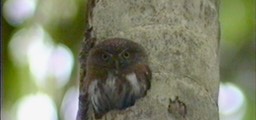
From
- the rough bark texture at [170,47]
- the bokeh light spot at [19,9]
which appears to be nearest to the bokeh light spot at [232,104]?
the bokeh light spot at [19,9]

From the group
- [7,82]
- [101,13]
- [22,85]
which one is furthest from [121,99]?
[22,85]

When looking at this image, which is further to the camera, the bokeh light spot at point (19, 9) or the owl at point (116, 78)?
the bokeh light spot at point (19, 9)

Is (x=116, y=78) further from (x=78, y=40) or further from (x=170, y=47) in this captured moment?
(x=78, y=40)

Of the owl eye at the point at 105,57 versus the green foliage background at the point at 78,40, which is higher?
the owl eye at the point at 105,57

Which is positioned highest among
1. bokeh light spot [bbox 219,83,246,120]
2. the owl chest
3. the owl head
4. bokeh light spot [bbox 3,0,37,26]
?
the owl head

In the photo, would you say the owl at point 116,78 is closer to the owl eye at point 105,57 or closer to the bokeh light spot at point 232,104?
the owl eye at point 105,57

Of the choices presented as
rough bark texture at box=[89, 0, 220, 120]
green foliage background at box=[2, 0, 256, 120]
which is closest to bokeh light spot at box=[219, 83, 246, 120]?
green foliage background at box=[2, 0, 256, 120]

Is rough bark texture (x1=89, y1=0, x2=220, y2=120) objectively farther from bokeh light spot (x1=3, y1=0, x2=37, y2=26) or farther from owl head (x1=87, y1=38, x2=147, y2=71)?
bokeh light spot (x1=3, y1=0, x2=37, y2=26)
